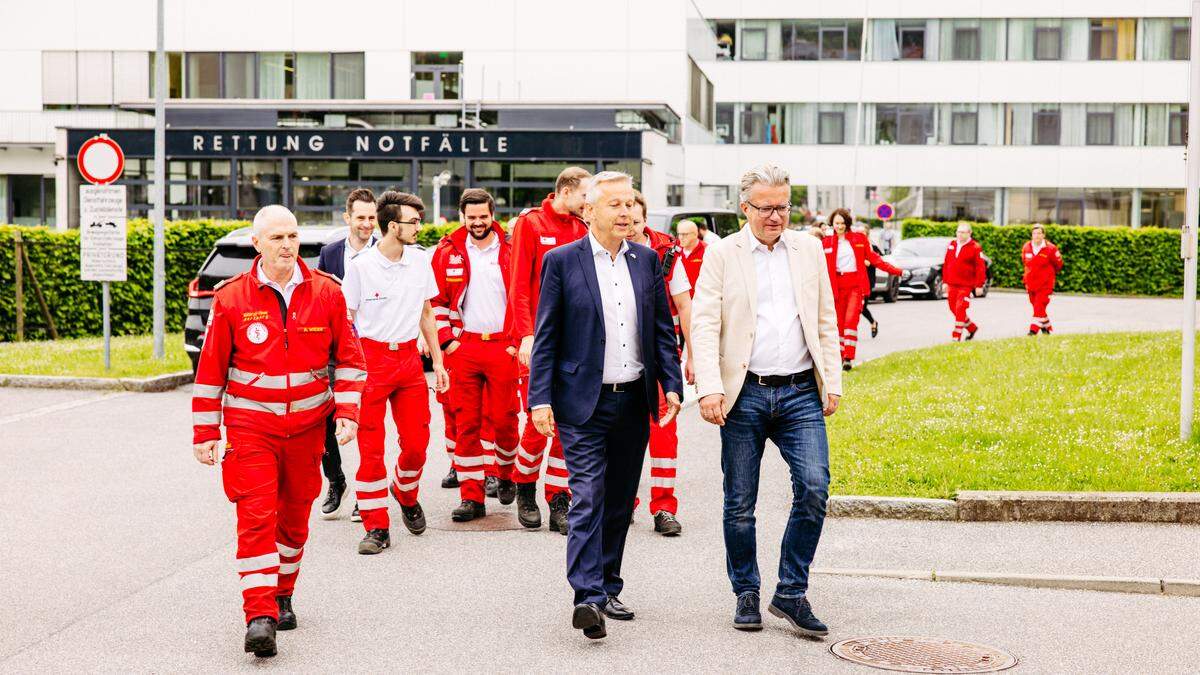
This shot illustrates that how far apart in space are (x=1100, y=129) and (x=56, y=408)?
4912 cm

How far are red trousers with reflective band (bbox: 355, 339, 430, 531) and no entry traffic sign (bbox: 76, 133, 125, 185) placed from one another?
398 inches

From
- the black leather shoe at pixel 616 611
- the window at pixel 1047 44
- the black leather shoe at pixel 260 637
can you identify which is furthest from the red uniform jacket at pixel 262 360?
the window at pixel 1047 44

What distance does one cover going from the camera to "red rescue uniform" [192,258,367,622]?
624 centimetres

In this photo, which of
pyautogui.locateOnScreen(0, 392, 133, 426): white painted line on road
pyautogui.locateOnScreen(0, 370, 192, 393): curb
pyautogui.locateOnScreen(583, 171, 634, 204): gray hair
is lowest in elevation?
pyautogui.locateOnScreen(0, 392, 133, 426): white painted line on road

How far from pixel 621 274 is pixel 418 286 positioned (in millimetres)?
2341

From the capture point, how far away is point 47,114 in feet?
164

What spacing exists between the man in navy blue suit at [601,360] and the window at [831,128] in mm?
51350

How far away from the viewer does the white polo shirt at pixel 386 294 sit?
8492 mm

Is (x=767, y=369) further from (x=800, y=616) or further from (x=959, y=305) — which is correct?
(x=959, y=305)

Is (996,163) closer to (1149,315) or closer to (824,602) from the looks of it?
(1149,315)

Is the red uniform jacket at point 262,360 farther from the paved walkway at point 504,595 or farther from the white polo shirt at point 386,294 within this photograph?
the white polo shirt at point 386,294

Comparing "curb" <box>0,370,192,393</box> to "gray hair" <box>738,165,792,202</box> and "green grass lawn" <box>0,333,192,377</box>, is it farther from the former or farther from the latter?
"gray hair" <box>738,165,792,202</box>

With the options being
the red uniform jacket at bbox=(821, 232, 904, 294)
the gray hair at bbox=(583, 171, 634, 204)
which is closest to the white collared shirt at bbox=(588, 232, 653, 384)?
the gray hair at bbox=(583, 171, 634, 204)

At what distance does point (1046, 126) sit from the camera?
184 ft
